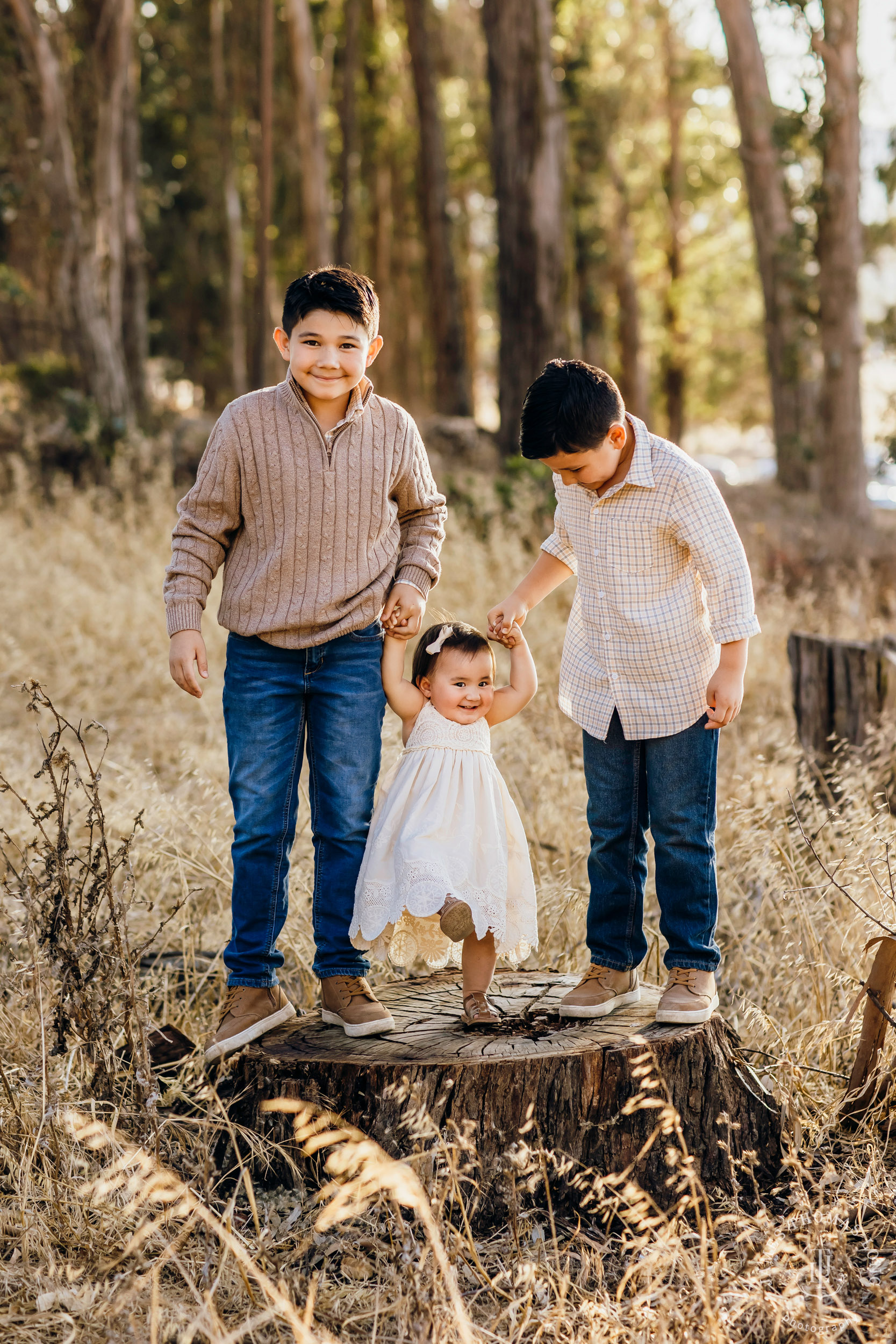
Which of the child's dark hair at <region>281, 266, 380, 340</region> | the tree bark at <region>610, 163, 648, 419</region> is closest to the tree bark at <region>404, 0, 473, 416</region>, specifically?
the tree bark at <region>610, 163, 648, 419</region>

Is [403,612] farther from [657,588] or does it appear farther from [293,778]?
[657,588]

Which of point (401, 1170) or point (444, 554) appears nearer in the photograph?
point (401, 1170)

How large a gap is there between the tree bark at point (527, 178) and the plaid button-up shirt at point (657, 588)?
8.00 metres

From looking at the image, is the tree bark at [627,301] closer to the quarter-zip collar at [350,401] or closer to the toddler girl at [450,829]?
the quarter-zip collar at [350,401]

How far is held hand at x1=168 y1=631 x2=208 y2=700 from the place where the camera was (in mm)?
2693

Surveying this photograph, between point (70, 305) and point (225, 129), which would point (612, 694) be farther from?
point (225, 129)

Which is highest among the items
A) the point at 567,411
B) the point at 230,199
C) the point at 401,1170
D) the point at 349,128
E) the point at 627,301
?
the point at 349,128

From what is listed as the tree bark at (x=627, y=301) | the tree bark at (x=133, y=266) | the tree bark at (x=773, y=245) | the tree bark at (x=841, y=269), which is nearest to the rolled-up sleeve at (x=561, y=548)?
the tree bark at (x=841, y=269)

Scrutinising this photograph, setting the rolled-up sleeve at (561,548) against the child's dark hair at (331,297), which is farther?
the rolled-up sleeve at (561,548)

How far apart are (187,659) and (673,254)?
22.7 meters

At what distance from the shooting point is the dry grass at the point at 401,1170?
2035 millimetres

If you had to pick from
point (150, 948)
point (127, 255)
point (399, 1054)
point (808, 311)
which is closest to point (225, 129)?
point (127, 255)

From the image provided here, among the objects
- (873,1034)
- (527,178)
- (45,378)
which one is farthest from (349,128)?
(873,1034)

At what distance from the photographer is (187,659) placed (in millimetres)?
2699
